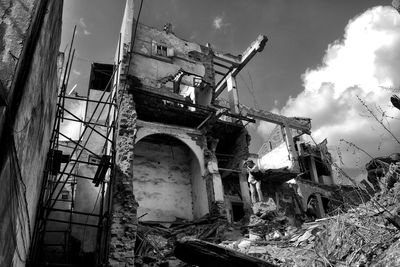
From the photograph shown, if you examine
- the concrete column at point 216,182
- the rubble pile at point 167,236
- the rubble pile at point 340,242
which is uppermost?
the concrete column at point 216,182

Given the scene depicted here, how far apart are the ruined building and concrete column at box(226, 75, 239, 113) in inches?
2.9

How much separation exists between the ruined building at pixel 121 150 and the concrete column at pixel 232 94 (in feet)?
0.24

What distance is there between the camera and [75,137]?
21328 mm

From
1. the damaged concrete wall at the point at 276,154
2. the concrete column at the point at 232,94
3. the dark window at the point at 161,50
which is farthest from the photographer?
the damaged concrete wall at the point at 276,154

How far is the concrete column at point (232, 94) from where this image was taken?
2024 centimetres

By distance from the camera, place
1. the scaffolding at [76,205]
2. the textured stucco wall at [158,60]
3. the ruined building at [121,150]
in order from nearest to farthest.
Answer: the ruined building at [121,150]
the scaffolding at [76,205]
the textured stucco wall at [158,60]

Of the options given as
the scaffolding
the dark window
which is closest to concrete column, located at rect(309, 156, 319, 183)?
the dark window

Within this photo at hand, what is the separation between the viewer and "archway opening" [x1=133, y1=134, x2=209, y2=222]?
14.7 meters

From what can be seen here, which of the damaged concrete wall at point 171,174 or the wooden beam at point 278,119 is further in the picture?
the wooden beam at point 278,119

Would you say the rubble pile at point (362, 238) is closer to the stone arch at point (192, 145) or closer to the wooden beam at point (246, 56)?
the stone arch at point (192, 145)

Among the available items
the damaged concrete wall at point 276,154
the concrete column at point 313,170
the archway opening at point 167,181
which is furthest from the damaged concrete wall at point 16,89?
→ the concrete column at point 313,170

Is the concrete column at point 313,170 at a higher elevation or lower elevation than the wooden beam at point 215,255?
higher

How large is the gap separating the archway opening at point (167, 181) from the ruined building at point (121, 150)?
5cm

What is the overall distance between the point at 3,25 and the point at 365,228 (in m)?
5.88
